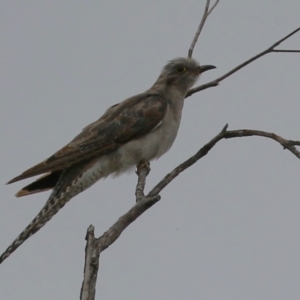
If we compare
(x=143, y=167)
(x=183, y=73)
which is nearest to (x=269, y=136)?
(x=143, y=167)

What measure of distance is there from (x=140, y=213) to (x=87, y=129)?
2.54m

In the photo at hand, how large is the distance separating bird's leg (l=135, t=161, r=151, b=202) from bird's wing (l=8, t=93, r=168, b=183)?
294 millimetres

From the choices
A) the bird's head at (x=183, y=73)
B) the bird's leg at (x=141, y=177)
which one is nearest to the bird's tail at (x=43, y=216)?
the bird's leg at (x=141, y=177)

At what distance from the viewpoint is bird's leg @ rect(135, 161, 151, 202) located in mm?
5241

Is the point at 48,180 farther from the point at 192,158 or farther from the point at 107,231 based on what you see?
the point at 107,231

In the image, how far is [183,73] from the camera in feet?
25.0

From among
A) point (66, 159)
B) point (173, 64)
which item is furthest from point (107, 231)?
point (173, 64)

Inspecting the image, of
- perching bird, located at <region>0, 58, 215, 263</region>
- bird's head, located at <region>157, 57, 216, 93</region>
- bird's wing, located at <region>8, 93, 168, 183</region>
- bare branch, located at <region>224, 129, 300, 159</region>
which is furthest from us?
bird's head, located at <region>157, 57, 216, 93</region>

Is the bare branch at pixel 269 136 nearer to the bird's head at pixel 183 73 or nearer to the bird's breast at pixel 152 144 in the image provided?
the bird's breast at pixel 152 144

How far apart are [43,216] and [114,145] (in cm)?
138

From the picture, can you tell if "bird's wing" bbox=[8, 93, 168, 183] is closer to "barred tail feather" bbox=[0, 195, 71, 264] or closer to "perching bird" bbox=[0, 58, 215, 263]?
"perching bird" bbox=[0, 58, 215, 263]

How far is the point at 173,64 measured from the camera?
25.4ft

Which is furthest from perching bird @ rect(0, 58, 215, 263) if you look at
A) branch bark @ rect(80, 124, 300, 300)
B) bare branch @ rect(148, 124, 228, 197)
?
bare branch @ rect(148, 124, 228, 197)

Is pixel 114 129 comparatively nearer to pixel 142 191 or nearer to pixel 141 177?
pixel 141 177
